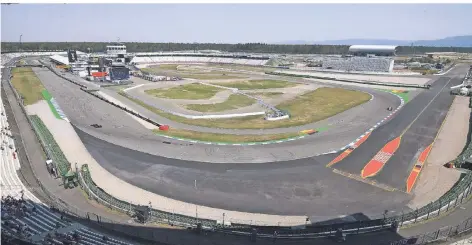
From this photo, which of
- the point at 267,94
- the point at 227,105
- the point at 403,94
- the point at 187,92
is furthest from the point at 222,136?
the point at 403,94

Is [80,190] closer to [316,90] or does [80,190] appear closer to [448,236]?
[448,236]

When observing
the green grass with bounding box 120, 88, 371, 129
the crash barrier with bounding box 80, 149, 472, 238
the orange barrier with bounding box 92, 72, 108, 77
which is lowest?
the crash barrier with bounding box 80, 149, 472, 238

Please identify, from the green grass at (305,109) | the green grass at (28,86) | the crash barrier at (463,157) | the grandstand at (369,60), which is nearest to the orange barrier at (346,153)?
the green grass at (305,109)

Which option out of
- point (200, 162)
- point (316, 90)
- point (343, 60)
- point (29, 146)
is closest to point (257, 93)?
point (316, 90)

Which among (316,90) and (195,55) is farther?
(195,55)

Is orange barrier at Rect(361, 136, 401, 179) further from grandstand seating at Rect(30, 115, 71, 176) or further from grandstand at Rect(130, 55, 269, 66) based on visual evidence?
grandstand at Rect(130, 55, 269, 66)

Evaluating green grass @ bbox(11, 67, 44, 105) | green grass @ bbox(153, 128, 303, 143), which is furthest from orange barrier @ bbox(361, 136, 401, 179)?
green grass @ bbox(11, 67, 44, 105)
